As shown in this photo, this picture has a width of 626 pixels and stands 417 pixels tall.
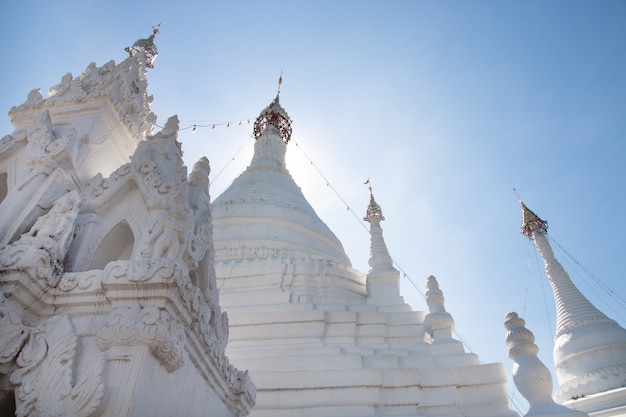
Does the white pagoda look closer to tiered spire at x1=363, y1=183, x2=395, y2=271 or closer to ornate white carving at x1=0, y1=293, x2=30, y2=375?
tiered spire at x1=363, y1=183, x2=395, y2=271

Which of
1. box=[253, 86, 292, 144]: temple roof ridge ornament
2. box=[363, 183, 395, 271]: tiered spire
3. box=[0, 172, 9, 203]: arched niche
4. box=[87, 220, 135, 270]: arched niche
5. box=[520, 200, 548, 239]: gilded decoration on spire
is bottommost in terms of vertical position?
box=[87, 220, 135, 270]: arched niche

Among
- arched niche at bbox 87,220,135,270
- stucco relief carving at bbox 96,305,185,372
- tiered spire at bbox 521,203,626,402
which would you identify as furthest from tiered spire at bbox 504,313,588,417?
tiered spire at bbox 521,203,626,402

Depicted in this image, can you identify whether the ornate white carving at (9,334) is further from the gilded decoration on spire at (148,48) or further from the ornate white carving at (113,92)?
the gilded decoration on spire at (148,48)

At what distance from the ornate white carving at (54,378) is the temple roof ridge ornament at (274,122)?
2658cm

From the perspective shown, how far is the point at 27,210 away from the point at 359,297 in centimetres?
1198

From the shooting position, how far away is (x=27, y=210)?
4422 millimetres

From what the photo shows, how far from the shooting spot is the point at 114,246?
4656mm

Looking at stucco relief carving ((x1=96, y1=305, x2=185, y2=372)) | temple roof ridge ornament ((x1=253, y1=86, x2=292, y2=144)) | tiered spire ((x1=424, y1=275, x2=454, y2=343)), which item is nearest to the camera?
stucco relief carving ((x1=96, y1=305, x2=185, y2=372))

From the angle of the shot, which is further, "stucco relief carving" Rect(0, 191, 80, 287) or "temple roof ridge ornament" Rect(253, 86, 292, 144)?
"temple roof ridge ornament" Rect(253, 86, 292, 144)

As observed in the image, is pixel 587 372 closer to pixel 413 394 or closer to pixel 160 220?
pixel 413 394

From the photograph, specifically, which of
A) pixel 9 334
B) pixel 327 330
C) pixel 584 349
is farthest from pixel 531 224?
pixel 9 334

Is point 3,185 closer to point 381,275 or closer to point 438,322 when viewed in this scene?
point 438,322

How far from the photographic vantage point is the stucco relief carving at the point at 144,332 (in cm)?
317

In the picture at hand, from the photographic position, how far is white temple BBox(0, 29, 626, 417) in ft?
10.8
